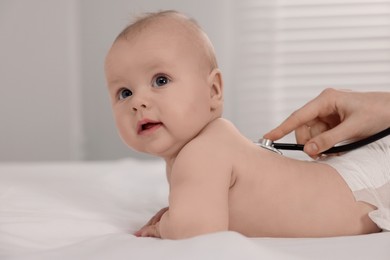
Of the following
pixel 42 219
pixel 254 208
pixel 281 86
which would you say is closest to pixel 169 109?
pixel 254 208

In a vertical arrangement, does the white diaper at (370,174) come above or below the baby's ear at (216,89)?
below

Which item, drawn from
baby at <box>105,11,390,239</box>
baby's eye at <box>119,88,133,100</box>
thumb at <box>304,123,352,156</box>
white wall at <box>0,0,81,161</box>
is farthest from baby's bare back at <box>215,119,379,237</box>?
white wall at <box>0,0,81,161</box>

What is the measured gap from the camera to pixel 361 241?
1.08 metres

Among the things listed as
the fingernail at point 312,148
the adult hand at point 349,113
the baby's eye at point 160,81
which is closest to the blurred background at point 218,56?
the adult hand at point 349,113

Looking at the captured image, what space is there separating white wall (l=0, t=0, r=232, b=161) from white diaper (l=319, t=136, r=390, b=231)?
8.01 feet

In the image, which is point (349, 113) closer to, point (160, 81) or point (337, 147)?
point (337, 147)

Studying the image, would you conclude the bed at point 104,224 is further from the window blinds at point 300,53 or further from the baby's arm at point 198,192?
the window blinds at point 300,53

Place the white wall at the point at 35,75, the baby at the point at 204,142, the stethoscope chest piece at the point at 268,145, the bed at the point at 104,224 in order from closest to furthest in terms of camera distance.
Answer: the bed at the point at 104,224, the baby at the point at 204,142, the stethoscope chest piece at the point at 268,145, the white wall at the point at 35,75

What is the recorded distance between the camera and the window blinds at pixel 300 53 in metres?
3.78

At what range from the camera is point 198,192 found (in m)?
1.11

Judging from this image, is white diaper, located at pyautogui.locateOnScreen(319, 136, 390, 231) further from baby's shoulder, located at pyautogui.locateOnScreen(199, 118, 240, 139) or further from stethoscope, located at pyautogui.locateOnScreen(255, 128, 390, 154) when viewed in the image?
baby's shoulder, located at pyautogui.locateOnScreen(199, 118, 240, 139)

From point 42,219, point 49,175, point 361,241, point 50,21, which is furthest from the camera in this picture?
point 50,21

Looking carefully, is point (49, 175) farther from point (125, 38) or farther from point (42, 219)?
point (125, 38)

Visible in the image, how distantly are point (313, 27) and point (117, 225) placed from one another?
269 centimetres
